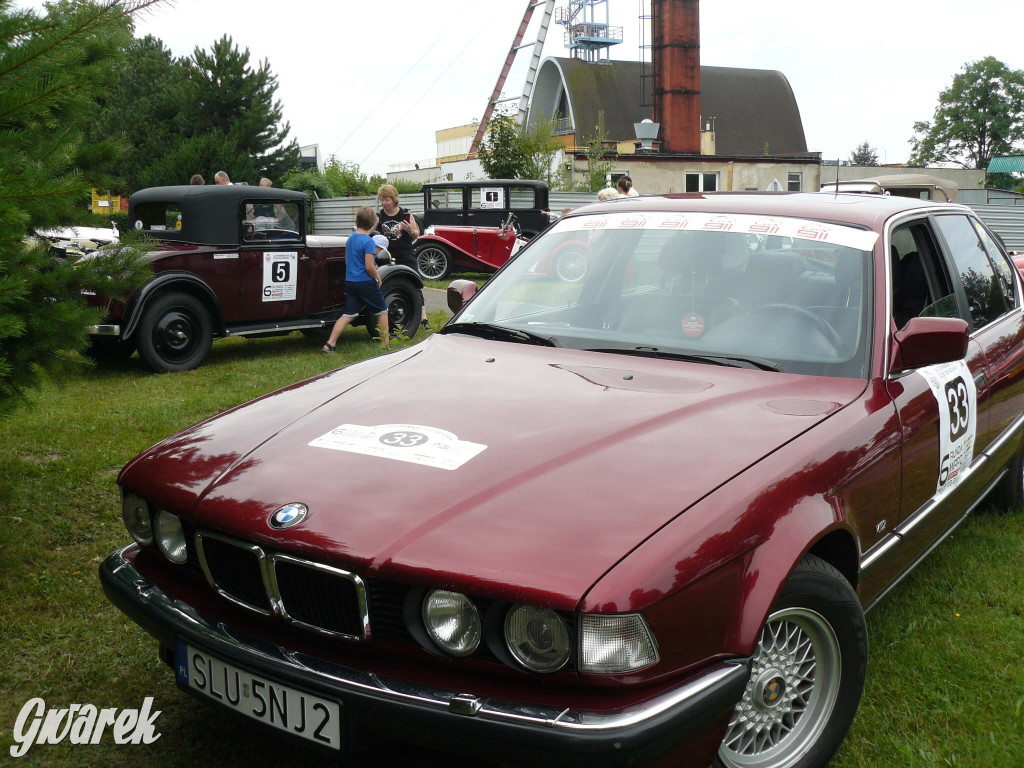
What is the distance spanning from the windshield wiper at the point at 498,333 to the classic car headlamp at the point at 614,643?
1.57 m

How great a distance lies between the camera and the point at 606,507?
209 cm

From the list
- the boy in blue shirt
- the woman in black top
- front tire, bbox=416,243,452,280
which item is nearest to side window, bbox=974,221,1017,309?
the boy in blue shirt

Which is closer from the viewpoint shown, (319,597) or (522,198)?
(319,597)

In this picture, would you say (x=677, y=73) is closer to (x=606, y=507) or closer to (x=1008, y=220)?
(x=1008, y=220)

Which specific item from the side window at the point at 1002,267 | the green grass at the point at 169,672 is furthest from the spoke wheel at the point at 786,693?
the side window at the point at 1002,267

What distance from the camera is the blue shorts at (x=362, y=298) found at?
9.67m

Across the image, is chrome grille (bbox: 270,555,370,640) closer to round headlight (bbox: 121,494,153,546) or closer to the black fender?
round headlight (bbox: 121,494,153,546)

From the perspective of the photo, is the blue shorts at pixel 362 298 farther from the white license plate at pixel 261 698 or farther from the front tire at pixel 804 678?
the front tire at pixel 804 678

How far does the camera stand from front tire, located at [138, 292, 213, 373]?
333 inches

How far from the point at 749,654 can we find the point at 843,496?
65 cm

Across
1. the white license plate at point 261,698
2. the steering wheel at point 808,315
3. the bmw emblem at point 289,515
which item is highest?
the steering wheel at point 808,315

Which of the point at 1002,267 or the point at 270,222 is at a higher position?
the point at 270,222

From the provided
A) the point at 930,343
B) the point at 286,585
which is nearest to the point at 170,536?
the point at 286,585

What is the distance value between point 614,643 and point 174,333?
301 inches
